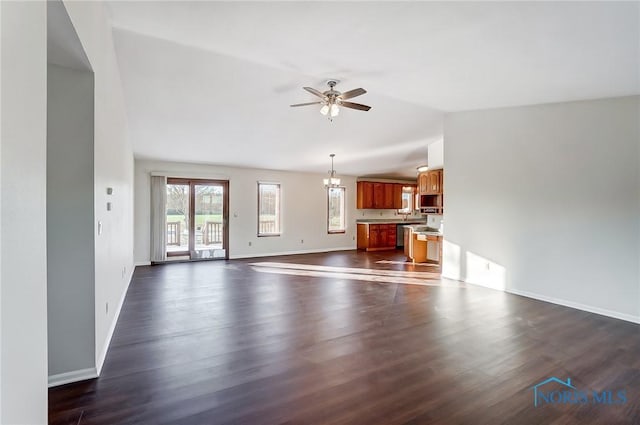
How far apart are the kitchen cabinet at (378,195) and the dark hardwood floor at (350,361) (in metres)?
5.78

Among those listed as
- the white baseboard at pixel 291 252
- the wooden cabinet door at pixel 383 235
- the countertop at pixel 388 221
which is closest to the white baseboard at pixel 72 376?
the white baseboard at pixel 291 252

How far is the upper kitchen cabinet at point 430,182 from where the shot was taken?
730 cm

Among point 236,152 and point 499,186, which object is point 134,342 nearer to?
point 236,152

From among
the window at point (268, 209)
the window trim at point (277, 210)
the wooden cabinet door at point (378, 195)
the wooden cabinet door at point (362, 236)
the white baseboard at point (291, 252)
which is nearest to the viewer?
the white baseboard at point (291, 252)

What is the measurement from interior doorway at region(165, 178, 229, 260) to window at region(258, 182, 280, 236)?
944 mm

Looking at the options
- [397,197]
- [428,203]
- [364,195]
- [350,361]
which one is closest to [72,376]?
[350,361]

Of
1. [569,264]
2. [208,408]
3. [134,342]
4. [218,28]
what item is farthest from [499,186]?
[134,342]

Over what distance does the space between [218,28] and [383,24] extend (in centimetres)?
141

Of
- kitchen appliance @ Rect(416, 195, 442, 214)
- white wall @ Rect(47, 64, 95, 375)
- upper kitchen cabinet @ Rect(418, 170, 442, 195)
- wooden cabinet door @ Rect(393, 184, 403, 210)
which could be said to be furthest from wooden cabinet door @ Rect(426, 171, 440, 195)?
white wall @ Rect(47, 64, 95, 375)

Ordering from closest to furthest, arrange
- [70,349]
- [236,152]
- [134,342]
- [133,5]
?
1. [70,349]
2. [133,5]
3. [134,342]
4. [236,152]

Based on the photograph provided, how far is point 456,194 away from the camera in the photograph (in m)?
5.66

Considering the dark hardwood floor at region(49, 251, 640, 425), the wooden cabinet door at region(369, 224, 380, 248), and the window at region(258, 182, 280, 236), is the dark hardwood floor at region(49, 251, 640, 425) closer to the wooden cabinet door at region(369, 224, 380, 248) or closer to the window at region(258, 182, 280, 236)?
the window at region(258, 182, 280, 236)

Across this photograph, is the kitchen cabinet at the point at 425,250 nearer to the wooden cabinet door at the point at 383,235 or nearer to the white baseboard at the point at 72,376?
the wooden cabinet door at the point at 383,235

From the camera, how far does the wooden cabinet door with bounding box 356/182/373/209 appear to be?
10.4 m
